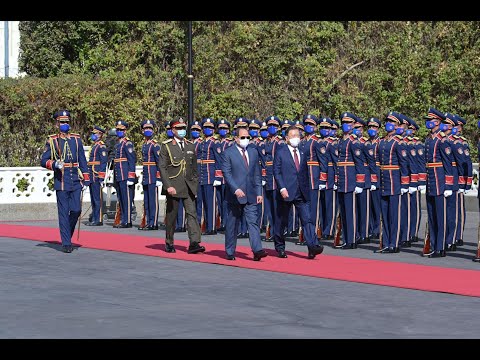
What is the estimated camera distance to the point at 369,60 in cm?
3694

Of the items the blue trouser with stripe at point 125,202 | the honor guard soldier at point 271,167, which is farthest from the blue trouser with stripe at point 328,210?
the blue trouser with stripe at point 125,202

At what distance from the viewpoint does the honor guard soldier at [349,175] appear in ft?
65.3

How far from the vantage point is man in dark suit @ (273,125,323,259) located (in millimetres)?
17594

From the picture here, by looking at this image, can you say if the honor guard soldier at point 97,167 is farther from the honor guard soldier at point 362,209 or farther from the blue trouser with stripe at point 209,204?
the honor guard soldier at point 362,209

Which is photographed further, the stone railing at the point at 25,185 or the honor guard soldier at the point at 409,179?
the stone railing at the point at 25,185

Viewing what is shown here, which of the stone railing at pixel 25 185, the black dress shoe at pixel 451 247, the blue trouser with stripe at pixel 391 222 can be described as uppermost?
the stone railing at pixel 25 185

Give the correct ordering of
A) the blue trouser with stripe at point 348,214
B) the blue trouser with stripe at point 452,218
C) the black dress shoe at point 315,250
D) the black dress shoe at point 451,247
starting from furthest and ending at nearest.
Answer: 1. the blue trouser with stripe at point 348,214
2. the black dress shoe at point 451,247
3. the blue trouser with stripe at point 452,218
4. the black dress shoe at point 315,250

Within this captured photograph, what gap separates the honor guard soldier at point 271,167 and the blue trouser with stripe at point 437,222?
10.2 ft

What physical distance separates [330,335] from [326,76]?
87.3ft

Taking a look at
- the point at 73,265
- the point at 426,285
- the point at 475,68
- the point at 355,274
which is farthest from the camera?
the point at 475,68

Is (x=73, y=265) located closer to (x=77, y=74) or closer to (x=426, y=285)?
(x=426, y=285)

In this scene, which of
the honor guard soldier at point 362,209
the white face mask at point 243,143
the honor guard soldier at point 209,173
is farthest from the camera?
the honor guard soldier at point 209,173

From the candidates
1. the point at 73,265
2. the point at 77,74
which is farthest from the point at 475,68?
the point at 73,265

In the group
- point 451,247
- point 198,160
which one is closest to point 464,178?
point 451,247
